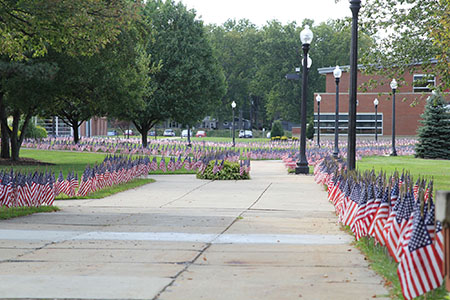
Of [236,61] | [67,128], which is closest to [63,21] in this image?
[67,128]

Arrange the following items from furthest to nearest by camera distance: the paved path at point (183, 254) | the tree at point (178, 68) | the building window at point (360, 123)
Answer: the building window at point (360, 123), the tree at point (178, 68), the paved path at point (183, 254)

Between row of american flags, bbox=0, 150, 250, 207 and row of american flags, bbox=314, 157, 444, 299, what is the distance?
6169mm

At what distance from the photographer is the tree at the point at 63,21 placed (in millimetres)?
13547

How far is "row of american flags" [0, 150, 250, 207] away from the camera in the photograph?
12.9 m

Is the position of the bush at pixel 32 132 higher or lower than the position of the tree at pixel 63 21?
lower

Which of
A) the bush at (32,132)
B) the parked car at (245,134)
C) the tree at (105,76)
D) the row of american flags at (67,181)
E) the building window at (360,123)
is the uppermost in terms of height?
the tree at (105,76)

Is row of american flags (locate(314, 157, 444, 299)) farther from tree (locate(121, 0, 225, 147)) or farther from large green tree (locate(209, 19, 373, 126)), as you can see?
large green tree (locate(209, 19, 373, 126))

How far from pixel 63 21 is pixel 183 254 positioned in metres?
7.78

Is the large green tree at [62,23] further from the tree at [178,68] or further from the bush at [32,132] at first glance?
the bush at [32,132]

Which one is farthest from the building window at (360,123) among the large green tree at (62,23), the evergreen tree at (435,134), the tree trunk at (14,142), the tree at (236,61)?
the large green tree at (62,23)

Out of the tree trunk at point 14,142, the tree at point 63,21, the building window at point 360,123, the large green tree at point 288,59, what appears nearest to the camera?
the tree at point 63,21

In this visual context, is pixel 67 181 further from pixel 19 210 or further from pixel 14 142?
pixel 14 142

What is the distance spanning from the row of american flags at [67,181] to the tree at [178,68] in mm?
20667

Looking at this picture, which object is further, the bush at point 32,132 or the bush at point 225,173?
the bush at point 32,132
